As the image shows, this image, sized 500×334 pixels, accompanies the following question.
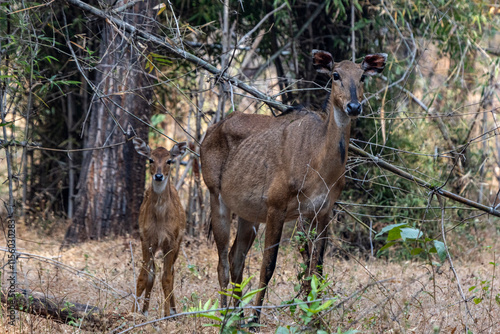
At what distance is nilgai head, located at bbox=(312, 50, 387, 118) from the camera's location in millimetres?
4910

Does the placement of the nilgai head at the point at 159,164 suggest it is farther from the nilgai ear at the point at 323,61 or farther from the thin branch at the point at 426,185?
the nilgai ear at the point at 323,61

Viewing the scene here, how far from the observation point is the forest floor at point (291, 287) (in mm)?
4562

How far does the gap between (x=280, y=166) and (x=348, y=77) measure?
101 centimetres

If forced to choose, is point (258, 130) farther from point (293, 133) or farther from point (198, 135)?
point (198, 135)

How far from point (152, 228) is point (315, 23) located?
4.46 meters

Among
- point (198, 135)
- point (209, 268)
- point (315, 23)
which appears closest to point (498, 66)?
point (315, 23)

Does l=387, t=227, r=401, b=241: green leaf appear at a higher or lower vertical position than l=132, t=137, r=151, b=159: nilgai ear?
lower

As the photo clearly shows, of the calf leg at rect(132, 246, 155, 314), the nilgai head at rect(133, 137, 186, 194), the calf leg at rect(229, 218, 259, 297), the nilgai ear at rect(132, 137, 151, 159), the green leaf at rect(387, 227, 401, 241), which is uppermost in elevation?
the nilgai ear at rect(132, 137, 151, 159)

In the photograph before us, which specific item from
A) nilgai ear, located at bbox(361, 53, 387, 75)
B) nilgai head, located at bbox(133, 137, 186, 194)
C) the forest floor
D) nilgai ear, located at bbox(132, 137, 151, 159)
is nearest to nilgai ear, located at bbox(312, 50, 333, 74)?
nilgai ear, located at bbox(361, 53, 387, 75)

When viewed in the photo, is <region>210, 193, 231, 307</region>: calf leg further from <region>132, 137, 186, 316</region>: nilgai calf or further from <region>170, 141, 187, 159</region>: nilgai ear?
<region>170, 141, 187, 159</region>: nilgai ear

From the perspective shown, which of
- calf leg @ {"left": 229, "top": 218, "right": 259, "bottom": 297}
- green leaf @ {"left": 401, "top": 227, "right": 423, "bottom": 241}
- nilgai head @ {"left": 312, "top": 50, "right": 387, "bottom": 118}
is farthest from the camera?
calf leg @ {"left": 229, "top": 218, "right": 259, "bottom": 297}

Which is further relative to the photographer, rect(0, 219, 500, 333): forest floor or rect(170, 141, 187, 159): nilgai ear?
rect(170, 141, 187, 159): nilgai ear

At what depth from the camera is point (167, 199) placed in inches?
281

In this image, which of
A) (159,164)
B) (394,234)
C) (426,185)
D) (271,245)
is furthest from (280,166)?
(159,164)
